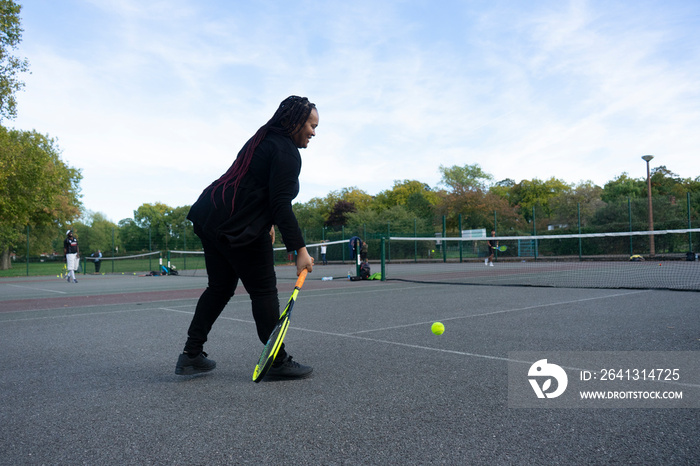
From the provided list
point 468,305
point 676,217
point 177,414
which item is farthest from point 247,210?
point 676,217

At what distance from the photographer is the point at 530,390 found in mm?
3041

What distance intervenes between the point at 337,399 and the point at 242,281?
994mm

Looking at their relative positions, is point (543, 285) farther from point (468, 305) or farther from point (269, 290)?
point (269, 290)

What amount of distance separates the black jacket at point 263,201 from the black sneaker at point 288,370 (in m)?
0.79

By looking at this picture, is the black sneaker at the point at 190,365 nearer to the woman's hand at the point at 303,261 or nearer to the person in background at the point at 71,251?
the woman's hand at the point at 303,261

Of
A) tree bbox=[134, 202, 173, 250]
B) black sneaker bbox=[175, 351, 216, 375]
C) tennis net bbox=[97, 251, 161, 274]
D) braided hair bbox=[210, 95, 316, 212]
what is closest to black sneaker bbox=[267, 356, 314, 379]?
black sneaker bbox=[175, 351, 216, 375]

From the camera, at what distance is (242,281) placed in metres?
3.38

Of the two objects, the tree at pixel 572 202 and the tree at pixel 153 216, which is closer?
the tree at pixel 572 202

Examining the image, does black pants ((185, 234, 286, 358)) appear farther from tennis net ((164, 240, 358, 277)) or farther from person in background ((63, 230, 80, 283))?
tennis net ((164, 240, 358, 277))

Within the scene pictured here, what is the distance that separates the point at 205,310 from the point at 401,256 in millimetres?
30355

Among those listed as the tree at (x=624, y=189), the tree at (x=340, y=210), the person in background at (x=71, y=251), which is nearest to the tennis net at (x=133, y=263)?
the person in background at (x=71, y=251)

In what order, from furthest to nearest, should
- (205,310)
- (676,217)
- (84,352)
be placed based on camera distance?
(676,217) < (84,352) < (205,310)

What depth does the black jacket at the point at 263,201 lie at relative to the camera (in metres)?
3.25

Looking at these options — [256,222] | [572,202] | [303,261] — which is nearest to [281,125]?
[256,222]
